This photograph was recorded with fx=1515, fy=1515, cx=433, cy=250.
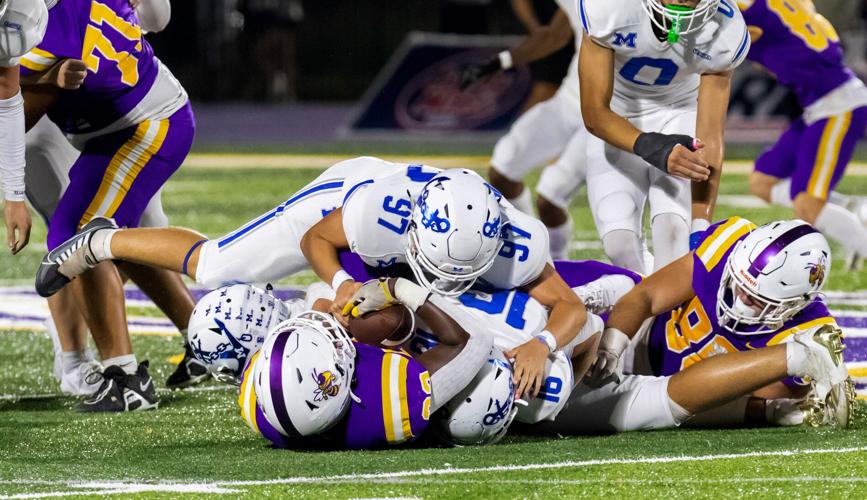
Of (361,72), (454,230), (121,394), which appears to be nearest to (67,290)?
(121,394)

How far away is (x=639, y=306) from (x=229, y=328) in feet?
3.82

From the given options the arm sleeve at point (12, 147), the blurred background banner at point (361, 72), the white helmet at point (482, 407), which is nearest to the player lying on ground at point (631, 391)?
the white helmet at point (482, 407)

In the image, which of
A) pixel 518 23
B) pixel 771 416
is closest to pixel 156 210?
pixel 771 416

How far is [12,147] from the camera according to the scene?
440 cm

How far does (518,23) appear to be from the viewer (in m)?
16.5

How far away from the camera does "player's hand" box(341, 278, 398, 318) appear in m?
3.86

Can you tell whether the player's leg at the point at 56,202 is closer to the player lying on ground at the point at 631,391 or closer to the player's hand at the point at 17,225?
the player's hand at the point at 17,225

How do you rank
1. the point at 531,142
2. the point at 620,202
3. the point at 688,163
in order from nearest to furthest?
1. the point at 688,163
2. the point at 620,202
3. the point at 531,142

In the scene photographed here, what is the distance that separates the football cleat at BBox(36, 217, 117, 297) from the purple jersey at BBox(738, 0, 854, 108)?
10.2 feet

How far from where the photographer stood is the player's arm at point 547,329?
3.90 metres

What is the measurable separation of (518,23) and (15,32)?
497 inches

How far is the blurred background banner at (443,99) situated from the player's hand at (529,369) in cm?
880

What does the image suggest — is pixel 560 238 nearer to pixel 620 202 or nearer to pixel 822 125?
pixel 822 125

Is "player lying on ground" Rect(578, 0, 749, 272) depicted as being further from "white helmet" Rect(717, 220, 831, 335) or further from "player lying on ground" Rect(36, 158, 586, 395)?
"player lying on ground" Rect(36, 158, 586, 395)
